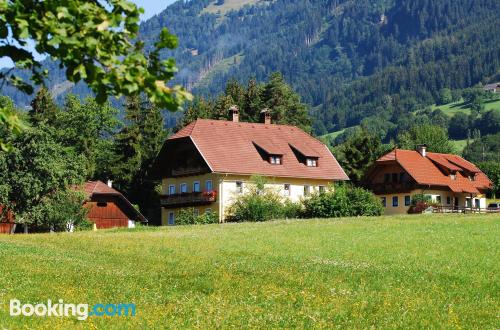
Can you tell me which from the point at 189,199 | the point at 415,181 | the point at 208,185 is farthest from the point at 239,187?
the point at 415,181

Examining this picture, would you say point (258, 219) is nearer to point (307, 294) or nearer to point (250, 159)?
point (250, 159)

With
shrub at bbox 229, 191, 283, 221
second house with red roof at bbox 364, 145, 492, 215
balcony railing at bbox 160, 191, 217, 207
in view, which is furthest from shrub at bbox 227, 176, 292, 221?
second house with red roof at bbox 364, 145, 492, 215

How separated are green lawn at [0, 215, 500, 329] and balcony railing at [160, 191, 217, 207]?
28.5 metres

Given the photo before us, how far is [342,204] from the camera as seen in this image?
6781 cm

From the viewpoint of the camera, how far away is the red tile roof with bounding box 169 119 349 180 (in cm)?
7544

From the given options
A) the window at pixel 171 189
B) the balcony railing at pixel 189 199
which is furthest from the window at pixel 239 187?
the window at pixel 171 189

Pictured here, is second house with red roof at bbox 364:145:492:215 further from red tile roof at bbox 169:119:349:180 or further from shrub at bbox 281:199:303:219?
shrub at bbox 281:199:303:219

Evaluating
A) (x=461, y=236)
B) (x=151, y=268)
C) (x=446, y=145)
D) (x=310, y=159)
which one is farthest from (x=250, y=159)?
(x=446, y=145)

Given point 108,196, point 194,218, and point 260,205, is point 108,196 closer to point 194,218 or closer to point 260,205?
point 194,218

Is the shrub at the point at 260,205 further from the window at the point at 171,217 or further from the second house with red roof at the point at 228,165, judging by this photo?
the window at the point at 171,217

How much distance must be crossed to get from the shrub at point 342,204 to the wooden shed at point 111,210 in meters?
20.7

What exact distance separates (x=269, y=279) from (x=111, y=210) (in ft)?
195

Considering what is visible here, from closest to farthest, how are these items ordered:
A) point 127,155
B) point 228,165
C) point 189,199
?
1. point 228,165
2. point 189,199
3. point 127,155

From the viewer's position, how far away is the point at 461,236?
43.7 m
